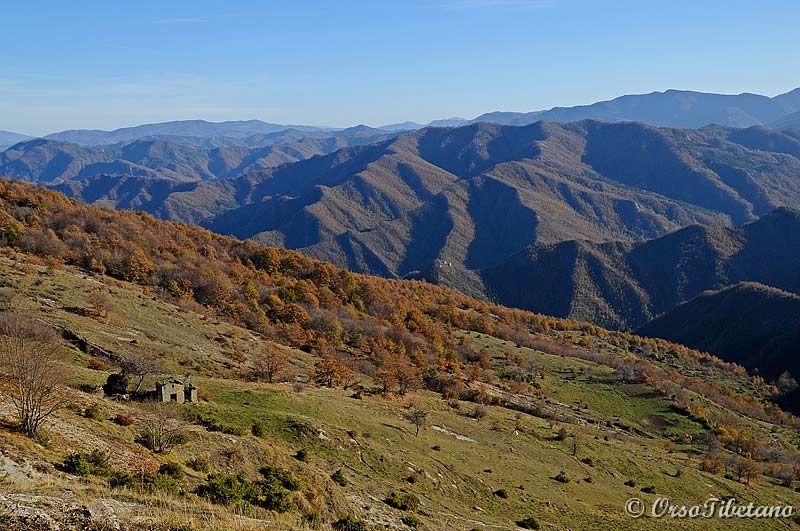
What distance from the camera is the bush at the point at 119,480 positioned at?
16.5 meters

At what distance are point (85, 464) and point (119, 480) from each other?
125cm

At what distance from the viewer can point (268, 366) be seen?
50.6 metres

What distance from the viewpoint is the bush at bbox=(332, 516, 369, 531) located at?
2041 centimetres

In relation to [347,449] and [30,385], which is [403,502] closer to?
[347,449]

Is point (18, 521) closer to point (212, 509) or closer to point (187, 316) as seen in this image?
point (212, 509)

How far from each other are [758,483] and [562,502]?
34811mm

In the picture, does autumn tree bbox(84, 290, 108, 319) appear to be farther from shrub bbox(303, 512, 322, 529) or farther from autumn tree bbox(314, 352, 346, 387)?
shrub bbox(303, 512, 322, 529)

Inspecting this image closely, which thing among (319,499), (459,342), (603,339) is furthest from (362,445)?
(603,339)

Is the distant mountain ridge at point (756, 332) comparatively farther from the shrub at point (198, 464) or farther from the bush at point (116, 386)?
the shrub at point (198, 464)

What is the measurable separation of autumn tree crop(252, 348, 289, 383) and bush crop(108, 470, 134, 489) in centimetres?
2981

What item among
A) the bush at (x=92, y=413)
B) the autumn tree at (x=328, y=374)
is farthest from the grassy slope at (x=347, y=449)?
the autumn tree at (x=328, y=374)

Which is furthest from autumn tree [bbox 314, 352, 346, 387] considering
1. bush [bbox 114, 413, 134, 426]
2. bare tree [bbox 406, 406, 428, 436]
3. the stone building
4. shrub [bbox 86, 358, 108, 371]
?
bush [bbox 114, 413, 134, 426]

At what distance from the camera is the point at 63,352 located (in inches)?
1446

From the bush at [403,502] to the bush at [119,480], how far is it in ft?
38.8
